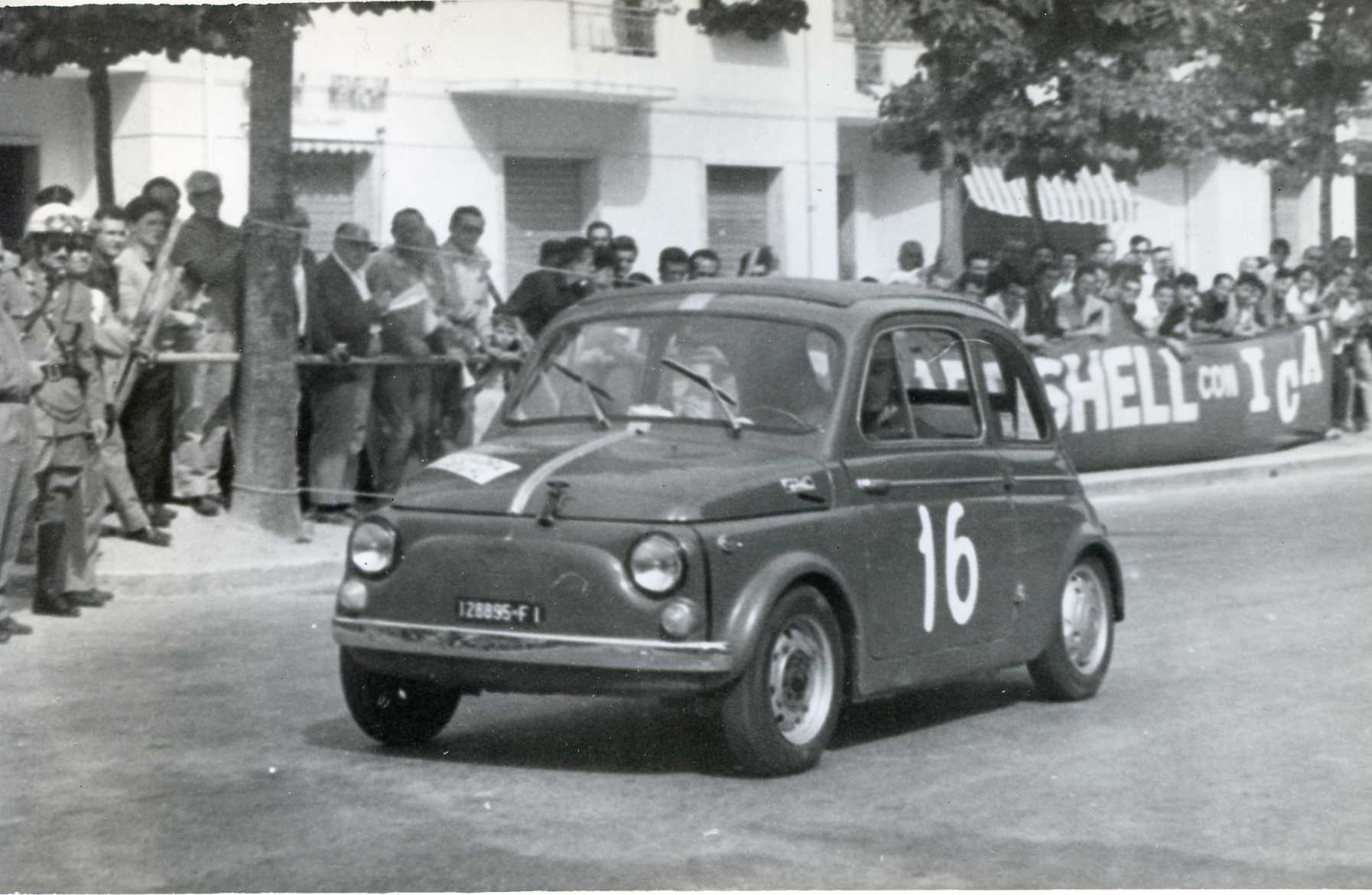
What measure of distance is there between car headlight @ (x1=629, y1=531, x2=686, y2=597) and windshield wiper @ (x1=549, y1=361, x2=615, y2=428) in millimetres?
1026

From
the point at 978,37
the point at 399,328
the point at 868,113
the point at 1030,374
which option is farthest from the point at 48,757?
the point at 868,113

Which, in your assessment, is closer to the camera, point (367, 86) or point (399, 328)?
point (399, 328)

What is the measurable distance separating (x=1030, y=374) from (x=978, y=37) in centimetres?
779

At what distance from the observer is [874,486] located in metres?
8.55

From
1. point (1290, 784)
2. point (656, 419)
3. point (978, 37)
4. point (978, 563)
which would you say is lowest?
point (1290, 784)

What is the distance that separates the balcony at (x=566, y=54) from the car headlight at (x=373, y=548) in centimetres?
2053

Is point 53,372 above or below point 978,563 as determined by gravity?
above

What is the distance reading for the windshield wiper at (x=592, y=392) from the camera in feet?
28.6

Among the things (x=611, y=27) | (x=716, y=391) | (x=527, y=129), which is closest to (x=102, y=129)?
(x=527, y=129)

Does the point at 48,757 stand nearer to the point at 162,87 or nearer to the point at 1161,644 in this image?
the point at 1161,644

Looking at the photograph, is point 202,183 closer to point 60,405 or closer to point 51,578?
point 60,405

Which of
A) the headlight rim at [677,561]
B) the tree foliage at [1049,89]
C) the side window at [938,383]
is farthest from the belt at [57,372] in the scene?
the tree foliage at [1049,89]

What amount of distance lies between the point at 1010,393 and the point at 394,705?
2.83 m

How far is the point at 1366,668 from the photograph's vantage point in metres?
10.4
